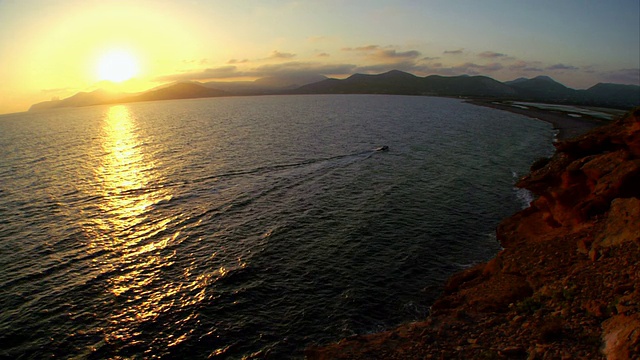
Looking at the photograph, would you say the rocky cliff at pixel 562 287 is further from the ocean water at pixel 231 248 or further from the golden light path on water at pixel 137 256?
the golden light path on water at pixel 137 256

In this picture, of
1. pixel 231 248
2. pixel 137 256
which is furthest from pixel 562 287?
pixel 137 256

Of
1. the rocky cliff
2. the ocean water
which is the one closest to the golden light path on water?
the ocean water

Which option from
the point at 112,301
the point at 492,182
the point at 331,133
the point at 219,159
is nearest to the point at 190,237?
the point at 112,301

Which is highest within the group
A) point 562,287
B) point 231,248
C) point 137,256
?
point 562,287

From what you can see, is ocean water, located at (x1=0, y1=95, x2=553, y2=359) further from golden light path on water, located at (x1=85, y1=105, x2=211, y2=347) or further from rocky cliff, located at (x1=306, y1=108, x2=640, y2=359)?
rocky cliff, located at (x1=306, y1=108, x2=640, y2=359)

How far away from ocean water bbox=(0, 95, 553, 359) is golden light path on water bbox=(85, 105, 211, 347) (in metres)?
0.15

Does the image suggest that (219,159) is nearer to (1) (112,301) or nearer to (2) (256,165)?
(2) (256,165)

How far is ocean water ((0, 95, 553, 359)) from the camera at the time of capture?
23.7 m

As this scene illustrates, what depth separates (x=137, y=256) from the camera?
108 ft

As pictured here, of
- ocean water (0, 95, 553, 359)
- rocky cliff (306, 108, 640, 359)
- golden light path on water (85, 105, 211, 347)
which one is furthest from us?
golden light path on water (85, 105, 211, 347)

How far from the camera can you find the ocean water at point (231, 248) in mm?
23703

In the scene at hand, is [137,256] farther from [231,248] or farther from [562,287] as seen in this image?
[562,287]

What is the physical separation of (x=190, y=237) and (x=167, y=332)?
14.0m

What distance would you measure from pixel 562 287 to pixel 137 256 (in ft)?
111
